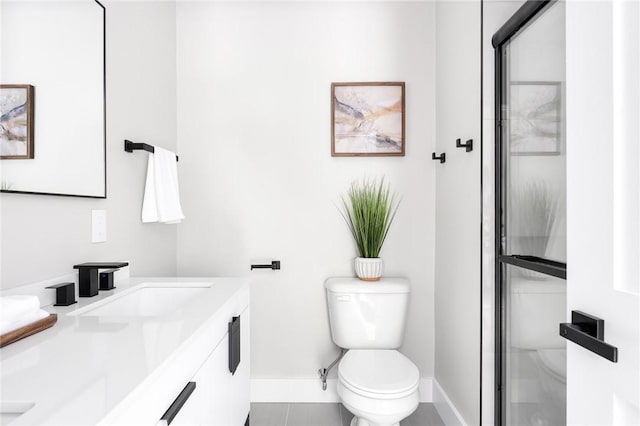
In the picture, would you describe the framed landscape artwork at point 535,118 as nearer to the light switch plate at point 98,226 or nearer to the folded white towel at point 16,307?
the folded white towel at point 16,307

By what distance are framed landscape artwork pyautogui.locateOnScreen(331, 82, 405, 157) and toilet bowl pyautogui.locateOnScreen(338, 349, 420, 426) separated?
1.12 meters

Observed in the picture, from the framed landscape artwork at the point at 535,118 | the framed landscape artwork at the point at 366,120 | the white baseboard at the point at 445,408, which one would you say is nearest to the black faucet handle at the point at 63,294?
the framed landscape artwork at the point at 366,120

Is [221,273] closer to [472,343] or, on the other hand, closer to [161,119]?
[161,119]

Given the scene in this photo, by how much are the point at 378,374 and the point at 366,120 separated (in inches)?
52.3

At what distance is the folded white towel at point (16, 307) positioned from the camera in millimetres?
738

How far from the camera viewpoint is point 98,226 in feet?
4.41

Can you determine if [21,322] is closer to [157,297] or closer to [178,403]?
[178,403]

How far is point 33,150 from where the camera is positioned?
3.37 ft

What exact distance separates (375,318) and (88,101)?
5.14 feet

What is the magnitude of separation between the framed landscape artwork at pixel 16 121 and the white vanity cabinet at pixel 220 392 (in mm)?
781

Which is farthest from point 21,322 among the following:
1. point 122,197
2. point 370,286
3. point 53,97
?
point 370,286
